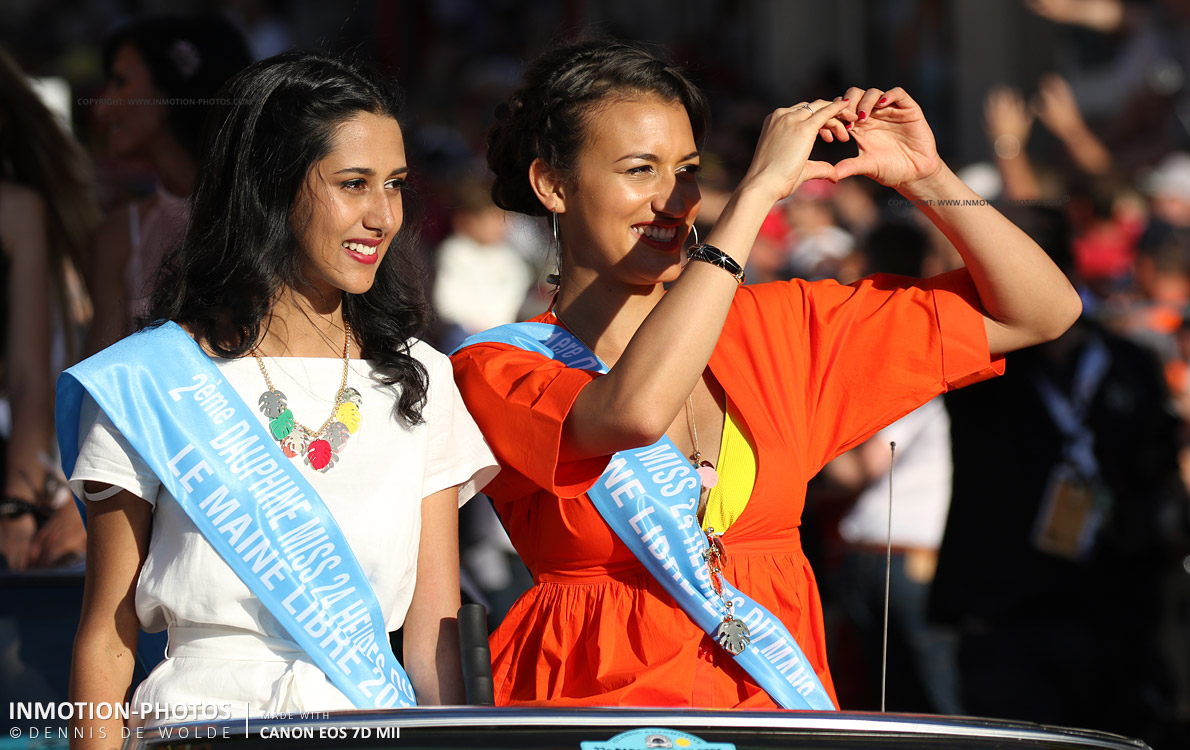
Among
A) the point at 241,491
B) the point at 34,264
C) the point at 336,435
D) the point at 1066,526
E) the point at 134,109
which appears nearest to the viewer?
the point at 241,491

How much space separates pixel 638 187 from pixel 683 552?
71 centimetres

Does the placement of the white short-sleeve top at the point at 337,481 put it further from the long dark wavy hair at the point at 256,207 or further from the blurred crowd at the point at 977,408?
the blurred crowd at the point at 977,408

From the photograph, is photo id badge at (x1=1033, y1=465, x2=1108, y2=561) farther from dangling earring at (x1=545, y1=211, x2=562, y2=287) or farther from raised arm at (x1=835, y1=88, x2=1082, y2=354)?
dangling earring at (x1=545, y1=211, x2=562, y2=287)

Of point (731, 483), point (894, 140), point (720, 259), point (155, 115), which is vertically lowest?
point (731, 483)

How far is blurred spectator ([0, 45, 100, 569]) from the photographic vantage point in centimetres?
393

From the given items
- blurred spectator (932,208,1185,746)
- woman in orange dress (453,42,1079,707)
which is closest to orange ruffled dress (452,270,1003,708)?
woman in orange dress (453,42,1079,707)

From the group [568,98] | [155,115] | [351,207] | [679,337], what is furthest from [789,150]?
[155,115]

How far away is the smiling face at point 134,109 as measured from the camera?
154 inches

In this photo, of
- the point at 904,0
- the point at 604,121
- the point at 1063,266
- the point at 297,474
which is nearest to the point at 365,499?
the point at 297,474

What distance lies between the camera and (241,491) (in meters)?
2.32

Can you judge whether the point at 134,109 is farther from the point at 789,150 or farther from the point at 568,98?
the point at 789,150

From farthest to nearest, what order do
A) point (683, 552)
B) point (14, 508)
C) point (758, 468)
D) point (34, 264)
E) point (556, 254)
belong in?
point (34, 264)
point (14, 508)
point (556, 254)
point (758, 468)
point (683, 552)

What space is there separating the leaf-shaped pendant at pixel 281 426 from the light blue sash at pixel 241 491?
22 mm

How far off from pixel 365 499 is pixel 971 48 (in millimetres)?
7859
